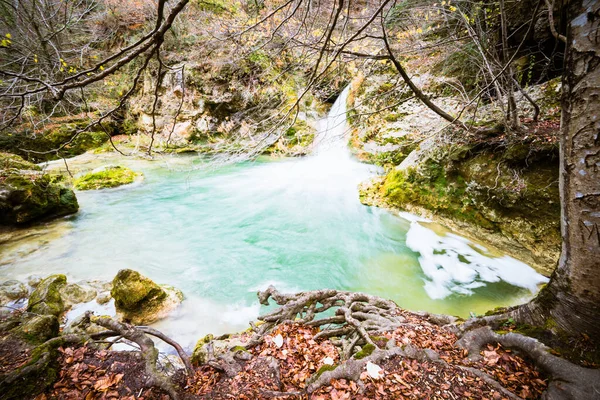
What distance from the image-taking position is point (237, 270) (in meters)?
5.87

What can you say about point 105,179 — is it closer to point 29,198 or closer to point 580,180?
point 29,198

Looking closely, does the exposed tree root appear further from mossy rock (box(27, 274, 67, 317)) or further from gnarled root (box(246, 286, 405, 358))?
mossy rock (box(27, 274, 67, 317))

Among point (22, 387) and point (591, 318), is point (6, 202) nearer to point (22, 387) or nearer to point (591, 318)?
point (22, 387)

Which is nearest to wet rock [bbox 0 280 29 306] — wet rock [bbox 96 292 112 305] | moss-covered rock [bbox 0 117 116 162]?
wet rock [bbox 96 292 112 305]

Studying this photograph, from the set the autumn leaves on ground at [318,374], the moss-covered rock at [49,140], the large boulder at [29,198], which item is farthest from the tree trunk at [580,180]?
the moss-covered rock at [49,140]

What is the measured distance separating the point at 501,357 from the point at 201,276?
5.61 metres

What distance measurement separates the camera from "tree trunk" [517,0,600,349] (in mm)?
1454

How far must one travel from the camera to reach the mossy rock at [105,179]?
10367 millimetres

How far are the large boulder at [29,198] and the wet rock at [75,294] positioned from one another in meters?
4.18

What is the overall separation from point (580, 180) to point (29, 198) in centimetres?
1123

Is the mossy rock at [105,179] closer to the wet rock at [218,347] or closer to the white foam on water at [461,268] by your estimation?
the wet rock at [218,347]

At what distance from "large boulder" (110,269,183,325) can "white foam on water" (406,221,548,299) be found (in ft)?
17.8

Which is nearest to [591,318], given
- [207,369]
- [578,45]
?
[578,45]

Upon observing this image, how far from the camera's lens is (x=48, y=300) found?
4.10 meters
